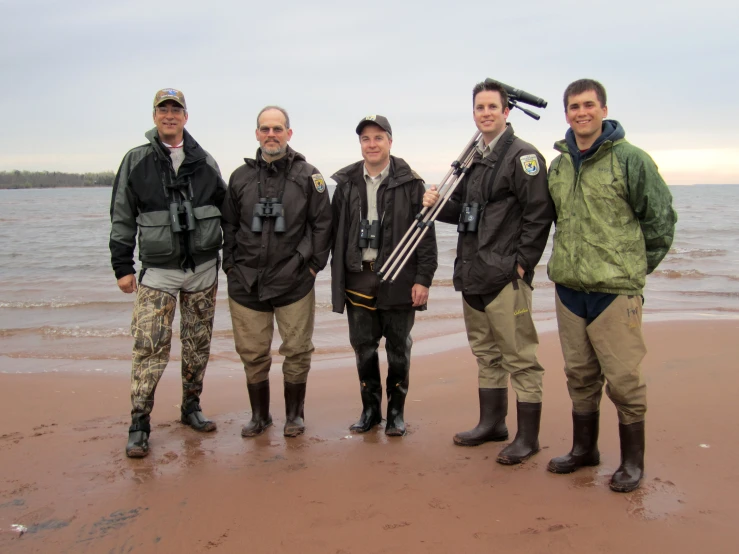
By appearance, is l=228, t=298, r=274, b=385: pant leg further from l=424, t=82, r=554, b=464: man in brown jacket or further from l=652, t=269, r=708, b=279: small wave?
l=652, t=269, r=708, b=279: small wave

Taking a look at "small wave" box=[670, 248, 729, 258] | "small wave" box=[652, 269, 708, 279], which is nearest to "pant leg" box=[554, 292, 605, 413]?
"small wave" box=[652, 269, 708, 279]

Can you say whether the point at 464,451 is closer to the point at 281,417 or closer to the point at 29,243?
the point at 281,417

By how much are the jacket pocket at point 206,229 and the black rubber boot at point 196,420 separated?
4.10ft

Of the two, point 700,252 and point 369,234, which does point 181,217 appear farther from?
point 700,252

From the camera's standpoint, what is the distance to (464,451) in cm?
432

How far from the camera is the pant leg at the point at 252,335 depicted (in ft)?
15.2

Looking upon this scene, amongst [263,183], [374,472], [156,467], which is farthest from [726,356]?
[156,467]

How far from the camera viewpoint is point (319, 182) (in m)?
4.60

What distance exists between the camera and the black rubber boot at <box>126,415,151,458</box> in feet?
14.1

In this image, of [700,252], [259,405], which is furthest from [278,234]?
[700,252]

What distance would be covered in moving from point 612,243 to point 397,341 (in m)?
1.65

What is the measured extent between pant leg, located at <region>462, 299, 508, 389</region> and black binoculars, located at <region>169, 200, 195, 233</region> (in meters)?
1.93

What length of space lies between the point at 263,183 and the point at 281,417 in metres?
1.86

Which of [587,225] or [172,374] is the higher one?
[587,225]
